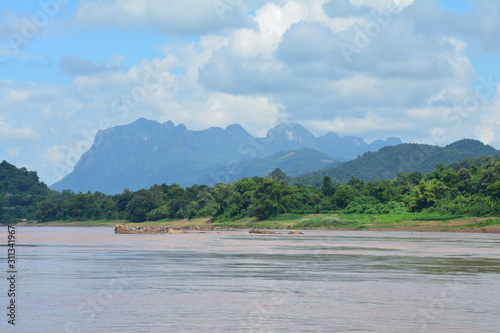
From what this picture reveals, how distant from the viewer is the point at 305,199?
13912cm

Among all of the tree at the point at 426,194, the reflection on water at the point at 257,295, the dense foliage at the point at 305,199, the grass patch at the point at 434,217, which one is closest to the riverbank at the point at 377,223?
the grass patch at the point at 434,217

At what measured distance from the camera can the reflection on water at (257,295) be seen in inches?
811

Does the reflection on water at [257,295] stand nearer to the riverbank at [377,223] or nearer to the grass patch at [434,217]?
the riverbank at [377,223]

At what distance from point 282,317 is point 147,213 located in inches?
6032

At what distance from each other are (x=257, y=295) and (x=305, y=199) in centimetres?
11288

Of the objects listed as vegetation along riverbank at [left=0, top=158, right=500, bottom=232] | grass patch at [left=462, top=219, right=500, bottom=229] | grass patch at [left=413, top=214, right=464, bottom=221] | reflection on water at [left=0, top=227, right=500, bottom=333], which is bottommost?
reflection on water at [left=0, top=227, right=500, bottom=333]

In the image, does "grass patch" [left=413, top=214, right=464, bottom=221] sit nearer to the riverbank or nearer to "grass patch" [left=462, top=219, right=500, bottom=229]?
Answer: the riverbank

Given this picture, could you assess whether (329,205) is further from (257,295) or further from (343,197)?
(257,295)

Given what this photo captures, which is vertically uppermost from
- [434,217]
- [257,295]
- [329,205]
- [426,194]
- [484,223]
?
[426,194]

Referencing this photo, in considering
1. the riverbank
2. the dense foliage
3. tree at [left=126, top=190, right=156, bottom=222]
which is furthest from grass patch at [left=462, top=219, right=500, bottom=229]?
tree at [left=126, top=190, right=156, bottom=222]

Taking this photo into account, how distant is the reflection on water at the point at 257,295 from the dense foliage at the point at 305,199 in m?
69.6

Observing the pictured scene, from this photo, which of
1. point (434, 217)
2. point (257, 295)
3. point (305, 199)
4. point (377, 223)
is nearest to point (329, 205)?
point (305, 199)

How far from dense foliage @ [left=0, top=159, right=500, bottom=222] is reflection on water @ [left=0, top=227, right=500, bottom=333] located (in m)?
69.6

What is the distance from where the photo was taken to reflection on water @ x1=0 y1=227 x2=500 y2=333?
20.6m
